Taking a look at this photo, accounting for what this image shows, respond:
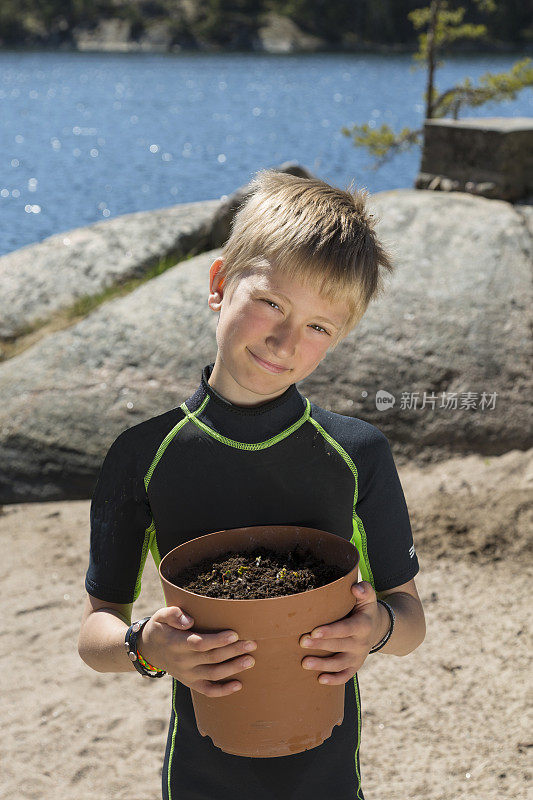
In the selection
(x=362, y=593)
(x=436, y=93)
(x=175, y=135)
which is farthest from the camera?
(x=175, y=135)

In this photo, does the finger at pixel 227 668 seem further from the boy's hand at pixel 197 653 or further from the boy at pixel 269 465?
the boy at pixel 269 465

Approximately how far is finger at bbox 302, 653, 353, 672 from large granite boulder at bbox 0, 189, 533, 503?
3.78 meters

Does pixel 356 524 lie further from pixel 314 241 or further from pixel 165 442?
pixel 314 241

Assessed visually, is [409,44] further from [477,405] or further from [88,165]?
[477,405]

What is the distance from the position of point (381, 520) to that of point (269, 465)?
10.1 inches

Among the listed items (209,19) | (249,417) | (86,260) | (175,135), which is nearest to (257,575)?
(249,417)

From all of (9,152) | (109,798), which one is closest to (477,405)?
(109,798)

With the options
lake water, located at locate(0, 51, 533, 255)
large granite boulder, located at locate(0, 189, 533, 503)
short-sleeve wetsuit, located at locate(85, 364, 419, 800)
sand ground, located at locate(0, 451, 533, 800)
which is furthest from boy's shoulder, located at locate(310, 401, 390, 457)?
large granite boulder, located at locate(0, 189, 533, 503)

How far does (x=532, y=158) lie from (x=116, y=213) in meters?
5.21

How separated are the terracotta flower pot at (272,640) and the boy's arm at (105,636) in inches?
7.1

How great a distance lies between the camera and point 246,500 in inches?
61.3

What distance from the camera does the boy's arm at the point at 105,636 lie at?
4.93 feet

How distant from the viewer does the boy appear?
1.47 m

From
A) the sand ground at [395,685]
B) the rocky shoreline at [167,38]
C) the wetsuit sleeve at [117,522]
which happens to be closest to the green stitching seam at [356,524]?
the wetsuit sleeve at [117,522]
